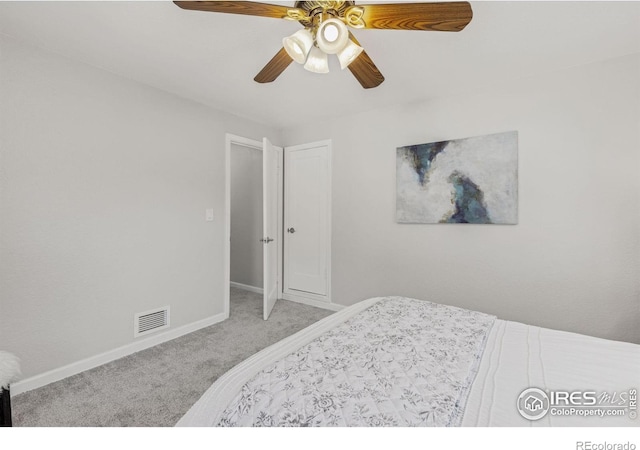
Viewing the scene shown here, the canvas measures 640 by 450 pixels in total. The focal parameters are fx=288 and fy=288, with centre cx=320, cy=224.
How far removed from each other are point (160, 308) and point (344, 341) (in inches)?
83.4

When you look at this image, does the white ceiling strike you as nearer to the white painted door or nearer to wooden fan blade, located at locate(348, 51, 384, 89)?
wooden fan blade, located at locate(348, 51, 384, 89)

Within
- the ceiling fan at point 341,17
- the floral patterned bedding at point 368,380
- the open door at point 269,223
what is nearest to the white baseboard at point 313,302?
the open door at point 269,223

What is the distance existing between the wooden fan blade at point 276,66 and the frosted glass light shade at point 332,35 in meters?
0.27

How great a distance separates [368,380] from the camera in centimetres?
99

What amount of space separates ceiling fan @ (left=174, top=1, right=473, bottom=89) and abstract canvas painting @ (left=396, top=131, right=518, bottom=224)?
4.97ft

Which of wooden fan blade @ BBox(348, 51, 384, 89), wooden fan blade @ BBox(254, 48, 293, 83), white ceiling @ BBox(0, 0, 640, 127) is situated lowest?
wooden fan blade @ BBox(348, 51, 384, 89)

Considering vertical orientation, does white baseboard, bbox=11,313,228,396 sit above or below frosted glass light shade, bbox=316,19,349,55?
below

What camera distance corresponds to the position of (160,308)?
8.74ft

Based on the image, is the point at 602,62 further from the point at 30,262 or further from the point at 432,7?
the point at 30,262

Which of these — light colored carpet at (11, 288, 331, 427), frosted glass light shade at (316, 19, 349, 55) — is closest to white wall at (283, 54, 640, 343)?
light colored carpet at (11, 288, 331, 427)

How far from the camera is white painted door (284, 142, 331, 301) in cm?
356

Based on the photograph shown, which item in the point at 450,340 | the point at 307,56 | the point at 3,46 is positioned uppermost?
the point at 3,46

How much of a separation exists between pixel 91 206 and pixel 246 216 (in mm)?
2439

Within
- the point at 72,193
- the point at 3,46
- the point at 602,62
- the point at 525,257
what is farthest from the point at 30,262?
the point at 602,62
